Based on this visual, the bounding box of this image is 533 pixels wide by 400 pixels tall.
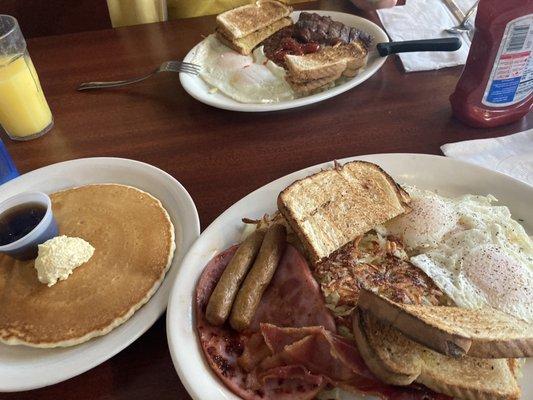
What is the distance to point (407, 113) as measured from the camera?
2.12 metres

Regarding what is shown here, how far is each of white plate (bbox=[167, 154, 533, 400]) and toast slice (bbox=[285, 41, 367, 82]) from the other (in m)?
0.64

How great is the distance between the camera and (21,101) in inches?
80.8

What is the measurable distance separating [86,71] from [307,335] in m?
2.02

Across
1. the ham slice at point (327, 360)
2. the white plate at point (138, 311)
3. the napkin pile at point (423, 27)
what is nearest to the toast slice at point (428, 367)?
the ham slice at point (327, 360)

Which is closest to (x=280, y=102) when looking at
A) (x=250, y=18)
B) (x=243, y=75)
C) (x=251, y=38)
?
(x=243, y=75)

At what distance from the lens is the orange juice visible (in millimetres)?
2021

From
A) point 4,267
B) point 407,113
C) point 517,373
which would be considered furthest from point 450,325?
point 4,267

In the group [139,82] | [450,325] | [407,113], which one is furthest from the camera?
[139,82]

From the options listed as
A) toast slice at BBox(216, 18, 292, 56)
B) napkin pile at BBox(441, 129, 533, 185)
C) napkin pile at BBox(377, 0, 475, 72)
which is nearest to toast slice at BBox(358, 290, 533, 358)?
napkin pile at BBox(441, 129, 533, 185)

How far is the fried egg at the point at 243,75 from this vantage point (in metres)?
2.22

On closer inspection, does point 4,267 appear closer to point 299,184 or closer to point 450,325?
point 299,184

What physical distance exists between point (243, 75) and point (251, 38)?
0.40 m

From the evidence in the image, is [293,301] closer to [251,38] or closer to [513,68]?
[513,68]

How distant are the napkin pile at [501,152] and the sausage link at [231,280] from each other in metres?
0.96
